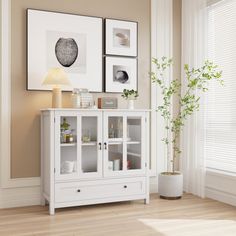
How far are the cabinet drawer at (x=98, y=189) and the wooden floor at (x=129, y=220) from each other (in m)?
0.14

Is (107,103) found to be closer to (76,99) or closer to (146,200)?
(76,99)

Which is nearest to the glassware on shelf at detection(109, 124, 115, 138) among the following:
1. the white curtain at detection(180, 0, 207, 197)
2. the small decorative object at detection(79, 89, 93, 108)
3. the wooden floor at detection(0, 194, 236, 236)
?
the small decorative object at detection(79, 89, 93, 108)

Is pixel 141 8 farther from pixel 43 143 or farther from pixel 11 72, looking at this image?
pixel 43 143

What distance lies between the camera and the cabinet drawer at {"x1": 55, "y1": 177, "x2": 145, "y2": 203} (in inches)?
136

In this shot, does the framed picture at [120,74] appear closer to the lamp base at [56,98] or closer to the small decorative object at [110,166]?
the lamp base at [56,98]

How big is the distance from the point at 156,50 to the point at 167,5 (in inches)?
24.1

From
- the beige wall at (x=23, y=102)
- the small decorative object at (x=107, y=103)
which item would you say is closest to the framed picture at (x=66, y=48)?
the beige wall at (x=23, y=102)

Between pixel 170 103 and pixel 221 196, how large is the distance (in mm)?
1286

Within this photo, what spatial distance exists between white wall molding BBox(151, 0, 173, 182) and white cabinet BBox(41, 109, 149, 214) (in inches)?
23.3

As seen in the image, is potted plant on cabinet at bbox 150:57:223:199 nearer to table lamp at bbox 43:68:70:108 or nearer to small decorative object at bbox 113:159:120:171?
small decorative object at bbox 113:159:120:171

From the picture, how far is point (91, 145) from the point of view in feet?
11.8

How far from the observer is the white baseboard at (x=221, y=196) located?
377 cm

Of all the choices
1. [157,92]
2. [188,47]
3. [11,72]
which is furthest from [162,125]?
[11,72]

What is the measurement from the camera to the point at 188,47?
441 centimetres
